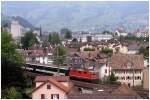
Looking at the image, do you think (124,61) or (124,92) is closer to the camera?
(124,92)

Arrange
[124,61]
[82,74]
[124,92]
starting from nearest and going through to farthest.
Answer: [124,92] → [82,74] → [124,61]

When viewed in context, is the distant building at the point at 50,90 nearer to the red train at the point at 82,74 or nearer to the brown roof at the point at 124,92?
the brown roof at the point at 124,92

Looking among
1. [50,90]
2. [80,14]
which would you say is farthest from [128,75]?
[80,14]

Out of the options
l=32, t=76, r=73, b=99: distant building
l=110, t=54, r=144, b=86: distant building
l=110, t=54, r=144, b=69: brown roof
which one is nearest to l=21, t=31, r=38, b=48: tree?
l=110, t=54, r=144, b=69: brown roof

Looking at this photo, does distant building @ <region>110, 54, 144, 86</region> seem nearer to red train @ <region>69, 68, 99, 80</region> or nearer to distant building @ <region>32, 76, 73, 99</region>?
red train @ <region>69, 68, 99, 80</region>

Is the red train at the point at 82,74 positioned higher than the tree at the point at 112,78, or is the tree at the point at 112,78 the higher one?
the red train at the point at 82,74

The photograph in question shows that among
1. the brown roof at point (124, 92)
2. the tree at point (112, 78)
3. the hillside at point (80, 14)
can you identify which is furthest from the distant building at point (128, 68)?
the hillside at point (80, 14)

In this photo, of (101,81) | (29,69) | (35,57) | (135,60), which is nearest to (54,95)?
(101,81)

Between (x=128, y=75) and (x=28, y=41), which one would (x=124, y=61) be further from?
(x=28, y=41)

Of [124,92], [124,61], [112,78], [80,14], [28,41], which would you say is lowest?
[112,78]

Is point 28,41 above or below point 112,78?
above
